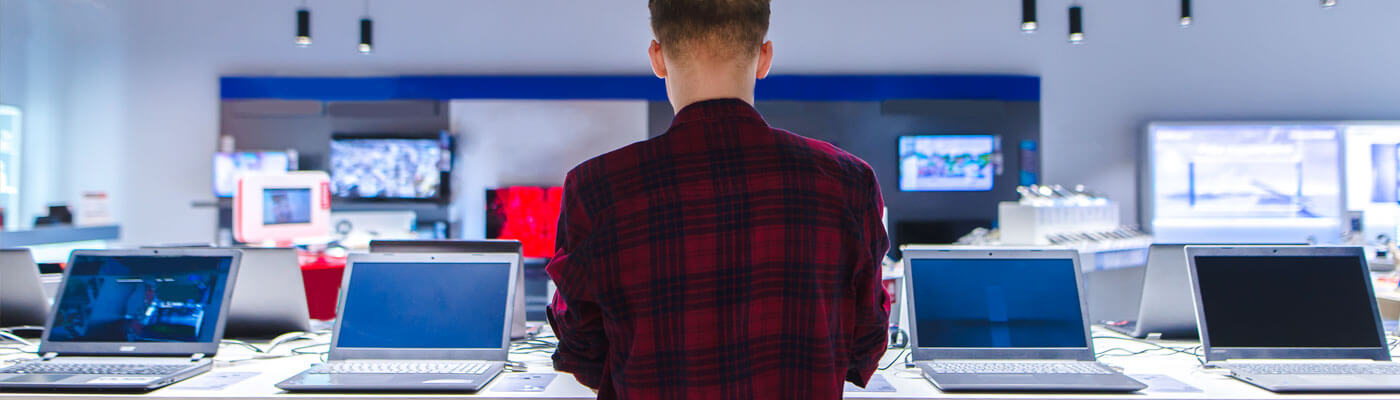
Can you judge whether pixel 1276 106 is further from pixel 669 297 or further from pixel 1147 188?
pixel 669 297

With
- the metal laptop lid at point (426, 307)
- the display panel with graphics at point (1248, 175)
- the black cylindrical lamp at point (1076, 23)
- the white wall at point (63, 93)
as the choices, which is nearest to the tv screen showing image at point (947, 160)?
the display panel with graphics at point (1248, 175)

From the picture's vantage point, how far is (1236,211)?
235 inches

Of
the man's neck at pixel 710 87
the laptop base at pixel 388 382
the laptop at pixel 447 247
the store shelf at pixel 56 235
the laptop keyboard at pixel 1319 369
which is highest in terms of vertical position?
the man's neck at pixel 710 87

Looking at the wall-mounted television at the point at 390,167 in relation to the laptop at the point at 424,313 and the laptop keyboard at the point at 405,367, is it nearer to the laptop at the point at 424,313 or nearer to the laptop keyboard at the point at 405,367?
the laptop at the point at 424,313

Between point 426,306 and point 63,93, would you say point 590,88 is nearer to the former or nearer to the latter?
point 63,93

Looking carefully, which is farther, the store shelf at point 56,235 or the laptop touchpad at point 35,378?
the store shelf at point 56,235

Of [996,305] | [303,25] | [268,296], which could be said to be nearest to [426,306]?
[268,296]

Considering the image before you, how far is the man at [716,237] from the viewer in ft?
3.42

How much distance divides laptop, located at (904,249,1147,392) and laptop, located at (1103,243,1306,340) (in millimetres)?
426

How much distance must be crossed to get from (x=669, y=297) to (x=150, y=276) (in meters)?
1.72

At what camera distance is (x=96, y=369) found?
1.85 meters

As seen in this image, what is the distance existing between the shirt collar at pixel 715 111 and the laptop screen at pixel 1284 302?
4.96 ft

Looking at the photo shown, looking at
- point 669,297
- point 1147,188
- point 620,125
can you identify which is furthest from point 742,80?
point 1147,188

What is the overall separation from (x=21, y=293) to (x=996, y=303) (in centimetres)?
288
